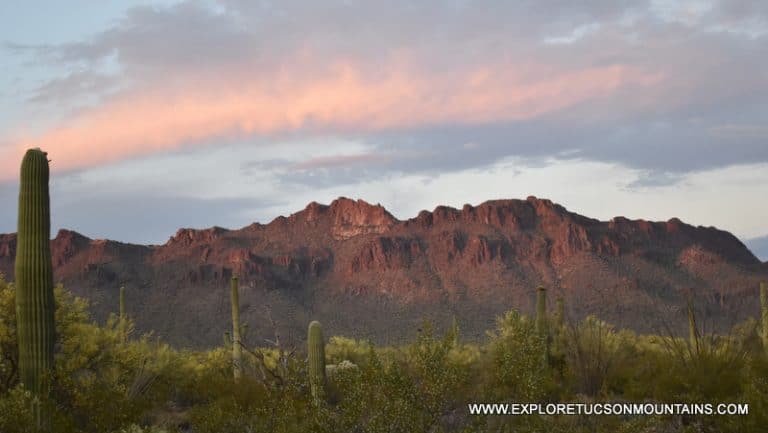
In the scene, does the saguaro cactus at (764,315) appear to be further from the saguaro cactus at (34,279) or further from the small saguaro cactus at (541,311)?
the saguaro cactus at (34,279)

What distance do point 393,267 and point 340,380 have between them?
7360 centimetres

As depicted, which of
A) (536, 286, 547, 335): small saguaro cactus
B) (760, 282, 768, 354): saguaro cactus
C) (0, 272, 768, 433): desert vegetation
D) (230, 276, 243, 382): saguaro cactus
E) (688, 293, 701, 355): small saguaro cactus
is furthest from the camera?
(230, 276, 243, 382): saguaro cactus

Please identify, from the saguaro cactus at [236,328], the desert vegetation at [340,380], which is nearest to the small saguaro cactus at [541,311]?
the desert vegetation at [340,380]

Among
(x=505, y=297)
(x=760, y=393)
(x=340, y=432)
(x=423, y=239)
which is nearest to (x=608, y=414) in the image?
(x=760, y=393)

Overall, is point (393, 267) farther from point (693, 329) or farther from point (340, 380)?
point (340, 380)

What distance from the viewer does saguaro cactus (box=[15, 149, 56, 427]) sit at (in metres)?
14.2

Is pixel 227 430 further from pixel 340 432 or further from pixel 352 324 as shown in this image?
pixel 352 324

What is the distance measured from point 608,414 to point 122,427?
23.4 feet

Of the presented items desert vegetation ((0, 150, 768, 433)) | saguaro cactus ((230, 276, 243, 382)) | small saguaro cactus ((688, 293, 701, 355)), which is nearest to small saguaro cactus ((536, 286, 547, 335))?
desert vegetation ((0, 150, 768, 433))

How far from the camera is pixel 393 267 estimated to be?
273ft

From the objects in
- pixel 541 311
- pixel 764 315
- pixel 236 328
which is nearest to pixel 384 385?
pixel 541 311

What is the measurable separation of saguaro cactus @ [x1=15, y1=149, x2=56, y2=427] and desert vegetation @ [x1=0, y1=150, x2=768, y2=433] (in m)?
0.02

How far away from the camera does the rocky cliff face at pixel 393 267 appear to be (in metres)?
67.3

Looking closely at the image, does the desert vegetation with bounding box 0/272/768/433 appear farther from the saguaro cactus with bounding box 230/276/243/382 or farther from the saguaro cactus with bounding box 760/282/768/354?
the saguaro cactus with bounding box 760/282/768/354
